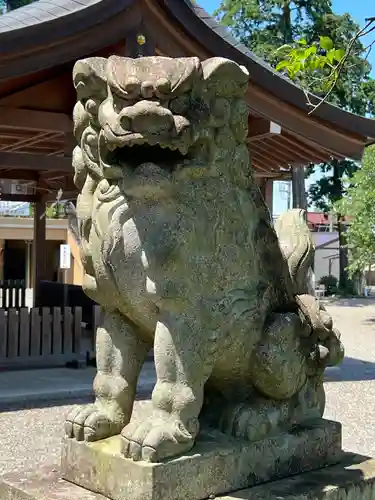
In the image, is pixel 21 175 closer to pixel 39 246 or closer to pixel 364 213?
pixel 39 246

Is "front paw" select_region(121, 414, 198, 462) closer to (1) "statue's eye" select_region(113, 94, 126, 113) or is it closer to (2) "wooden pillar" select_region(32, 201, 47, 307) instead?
(1) "statue's eye" select_region(113, 94, 126, 113)

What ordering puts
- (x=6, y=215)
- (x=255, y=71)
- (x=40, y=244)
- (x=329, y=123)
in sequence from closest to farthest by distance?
(x=255, y=71) < (x=329, y=123) < (x=40, y=244) < (x=6, y=215)

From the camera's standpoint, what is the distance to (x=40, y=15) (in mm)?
7012

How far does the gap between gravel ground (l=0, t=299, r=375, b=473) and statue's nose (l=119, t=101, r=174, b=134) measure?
2151 millimetres

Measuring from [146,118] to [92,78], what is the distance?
1.16ft

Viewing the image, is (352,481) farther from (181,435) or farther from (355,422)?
(355,422)

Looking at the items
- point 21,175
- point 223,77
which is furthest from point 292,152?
point 223,77

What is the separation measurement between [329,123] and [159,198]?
665cm

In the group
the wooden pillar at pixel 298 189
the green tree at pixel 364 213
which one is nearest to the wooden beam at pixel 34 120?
the green tree at pixel 364 213

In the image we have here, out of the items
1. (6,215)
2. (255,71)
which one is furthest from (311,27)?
(255,71)

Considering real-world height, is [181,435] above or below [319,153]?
below

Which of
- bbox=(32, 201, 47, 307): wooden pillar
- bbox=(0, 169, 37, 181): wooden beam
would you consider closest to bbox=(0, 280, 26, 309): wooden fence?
bbox=(32, 201, 47, 307): wooden pillar

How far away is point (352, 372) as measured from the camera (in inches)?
386

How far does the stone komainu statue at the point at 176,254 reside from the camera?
2.36m
